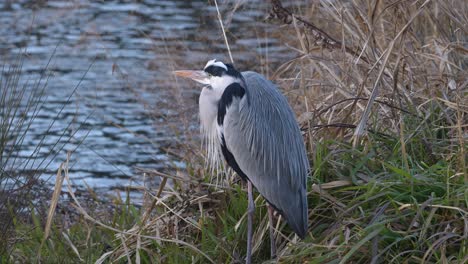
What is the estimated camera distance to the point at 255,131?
13.0 ft

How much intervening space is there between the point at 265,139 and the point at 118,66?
14.9 feet

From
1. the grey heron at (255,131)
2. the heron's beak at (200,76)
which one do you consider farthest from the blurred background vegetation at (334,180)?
the heron's beak at (200,76)

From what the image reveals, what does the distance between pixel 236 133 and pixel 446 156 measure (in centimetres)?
95

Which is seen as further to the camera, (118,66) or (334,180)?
(118,66)

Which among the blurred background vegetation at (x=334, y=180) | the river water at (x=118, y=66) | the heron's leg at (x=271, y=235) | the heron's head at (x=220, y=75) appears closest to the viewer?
the blurred background vegetation at (x=334, y=180)

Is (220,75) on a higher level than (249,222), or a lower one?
higher

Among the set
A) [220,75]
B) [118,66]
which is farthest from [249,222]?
[118,66]

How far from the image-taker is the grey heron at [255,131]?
3887 millimetres

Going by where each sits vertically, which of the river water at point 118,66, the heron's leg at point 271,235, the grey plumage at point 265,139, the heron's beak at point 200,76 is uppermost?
the heron's beak at point 200,76

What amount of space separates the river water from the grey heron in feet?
4.13

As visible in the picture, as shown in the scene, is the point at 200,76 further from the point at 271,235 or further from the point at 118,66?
the point at 118,66

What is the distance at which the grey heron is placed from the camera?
3.89 m

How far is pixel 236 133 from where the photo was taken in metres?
3.98

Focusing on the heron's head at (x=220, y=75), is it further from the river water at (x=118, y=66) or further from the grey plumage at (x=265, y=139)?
the river water at (x=118, y=66)
